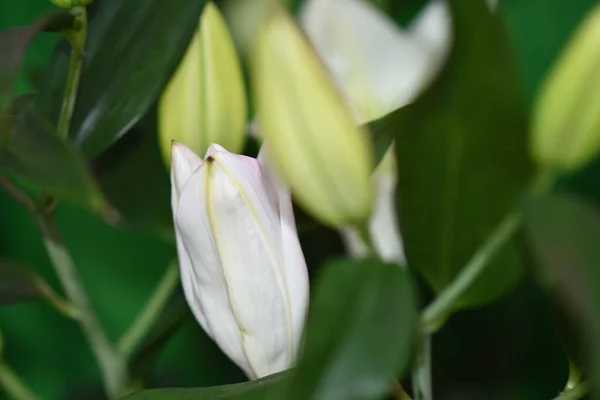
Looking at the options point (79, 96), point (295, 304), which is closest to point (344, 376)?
point (295, 304)

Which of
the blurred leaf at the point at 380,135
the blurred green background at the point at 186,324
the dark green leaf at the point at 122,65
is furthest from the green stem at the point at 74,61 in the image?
the blurred green background at the point at 186,324

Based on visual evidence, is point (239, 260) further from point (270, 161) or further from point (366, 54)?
point (366, 54)

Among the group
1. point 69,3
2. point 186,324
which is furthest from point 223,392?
point 186,324

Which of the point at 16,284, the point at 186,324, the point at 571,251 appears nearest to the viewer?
the point at 571,251

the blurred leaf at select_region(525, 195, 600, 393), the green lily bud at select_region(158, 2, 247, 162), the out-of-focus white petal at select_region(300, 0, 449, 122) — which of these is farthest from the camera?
the out-of-focus white petal at select_region(300, 0, 449, 122)

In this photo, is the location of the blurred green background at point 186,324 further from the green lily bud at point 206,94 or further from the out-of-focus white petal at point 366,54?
the green lily bud at point 206,94

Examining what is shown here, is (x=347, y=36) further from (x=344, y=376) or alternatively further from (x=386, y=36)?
(x=344, y=376)

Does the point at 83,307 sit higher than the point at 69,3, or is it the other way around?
the point at 69,3

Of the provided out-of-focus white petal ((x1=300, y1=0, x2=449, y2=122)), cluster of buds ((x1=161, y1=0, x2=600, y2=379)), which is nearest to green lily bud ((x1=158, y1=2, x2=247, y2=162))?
cluster of buds ((x1=161, y1=0, x2=600, y2=379))

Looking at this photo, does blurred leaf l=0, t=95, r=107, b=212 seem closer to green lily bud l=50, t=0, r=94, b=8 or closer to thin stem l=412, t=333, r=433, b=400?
green lily bud l=50, t=0, r=94, b=8
